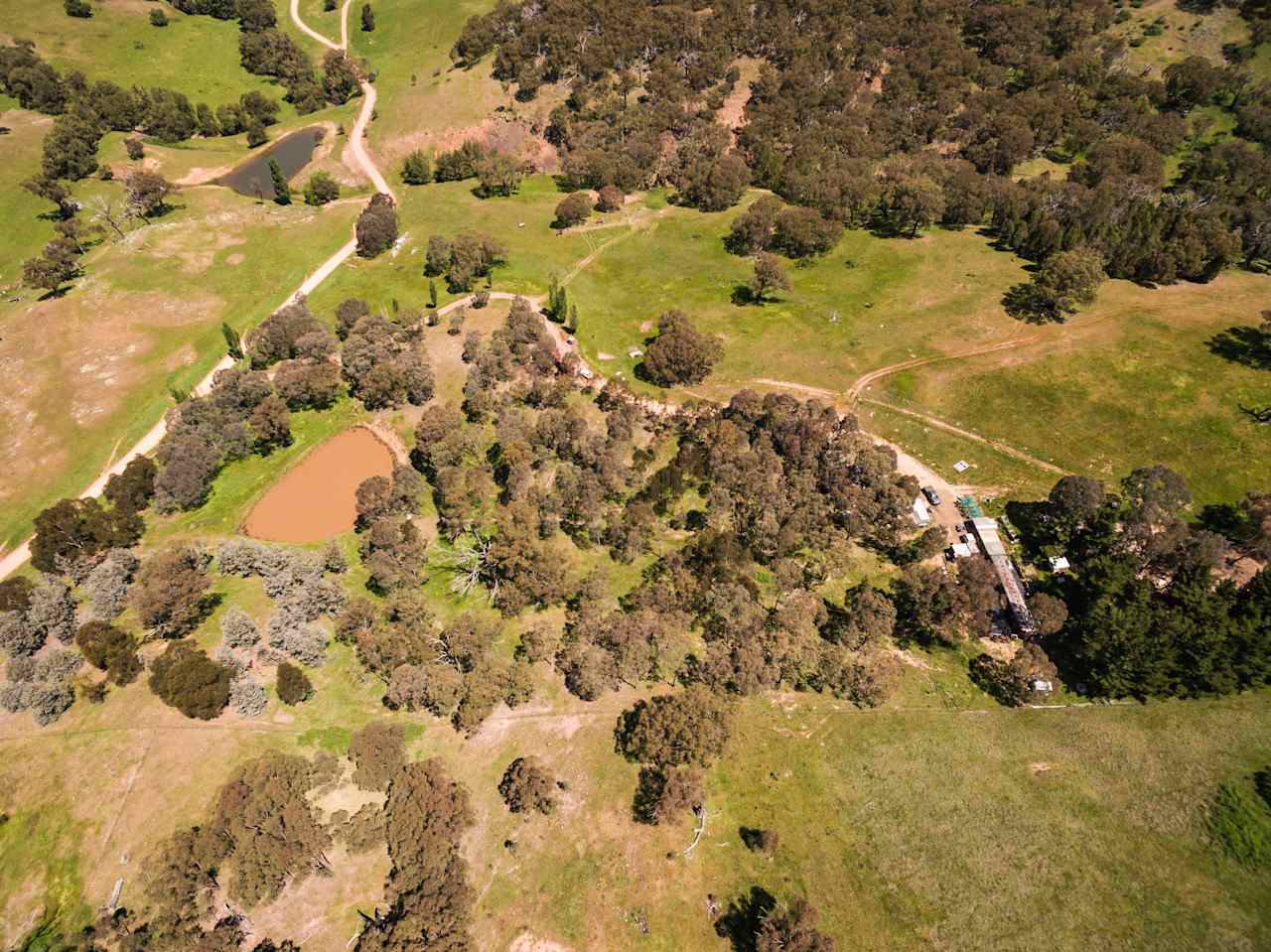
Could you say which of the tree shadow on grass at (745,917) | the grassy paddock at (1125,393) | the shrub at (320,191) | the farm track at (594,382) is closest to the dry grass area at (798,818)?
the tree shadow on grass at (745,917)

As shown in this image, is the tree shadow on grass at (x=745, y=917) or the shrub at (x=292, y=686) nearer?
the tree shadow on grass at (x=745, y=917)

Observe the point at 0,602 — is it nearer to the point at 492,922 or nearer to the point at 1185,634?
the point at 492,922

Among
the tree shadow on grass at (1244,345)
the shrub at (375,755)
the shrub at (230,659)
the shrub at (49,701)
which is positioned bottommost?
the shrub at (49,701)

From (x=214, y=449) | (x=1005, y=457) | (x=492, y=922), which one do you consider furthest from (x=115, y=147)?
(x=1005, y=457)

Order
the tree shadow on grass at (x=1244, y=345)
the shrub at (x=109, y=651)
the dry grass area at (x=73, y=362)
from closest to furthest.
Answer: the shrub at (x=109, y=651) → the dry grass area at (x=73, y=362) → the tree shadow on grass at (x=1244, y=345)

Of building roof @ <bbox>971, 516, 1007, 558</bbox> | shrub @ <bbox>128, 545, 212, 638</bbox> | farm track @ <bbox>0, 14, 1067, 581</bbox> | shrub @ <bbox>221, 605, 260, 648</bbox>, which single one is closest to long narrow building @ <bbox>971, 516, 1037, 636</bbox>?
building roof @ <bbox>971, 516, 1007, 558</bbox>

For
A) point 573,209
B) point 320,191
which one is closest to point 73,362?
point 320,191

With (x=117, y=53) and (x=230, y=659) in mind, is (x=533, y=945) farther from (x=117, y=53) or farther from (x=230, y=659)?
(x=117, y=53)

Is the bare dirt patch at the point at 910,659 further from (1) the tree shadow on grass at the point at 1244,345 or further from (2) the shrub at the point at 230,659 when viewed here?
(1) the tree shadow on grass at the point at 1244,345

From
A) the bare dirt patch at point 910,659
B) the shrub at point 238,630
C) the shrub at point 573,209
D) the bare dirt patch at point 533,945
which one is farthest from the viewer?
the shrub at point 573,209
